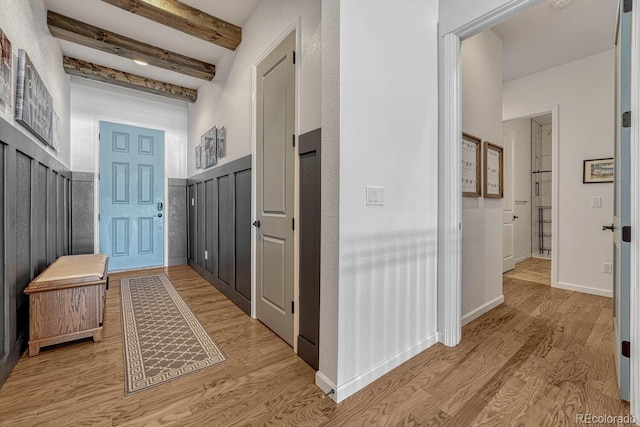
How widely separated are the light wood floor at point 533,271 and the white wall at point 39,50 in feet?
18.3

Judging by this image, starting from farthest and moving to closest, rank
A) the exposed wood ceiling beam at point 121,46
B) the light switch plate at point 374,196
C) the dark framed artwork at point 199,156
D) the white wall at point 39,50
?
the dark framed artwork at point 199,156
the exposed wood ceiling beam at point 121,46
the white wall at point 39,50
the light switch plate at point 374,196

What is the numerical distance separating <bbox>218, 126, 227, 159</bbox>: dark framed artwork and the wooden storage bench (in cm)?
175

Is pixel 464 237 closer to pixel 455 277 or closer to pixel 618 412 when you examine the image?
pixel 455 277

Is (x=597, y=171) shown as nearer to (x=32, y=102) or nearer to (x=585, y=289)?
(x=585, y=289)

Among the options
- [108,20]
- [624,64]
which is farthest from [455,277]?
[108,20]

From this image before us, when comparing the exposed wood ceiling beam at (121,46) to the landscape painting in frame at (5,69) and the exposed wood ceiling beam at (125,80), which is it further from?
the landscape painting in frame at (5,69)

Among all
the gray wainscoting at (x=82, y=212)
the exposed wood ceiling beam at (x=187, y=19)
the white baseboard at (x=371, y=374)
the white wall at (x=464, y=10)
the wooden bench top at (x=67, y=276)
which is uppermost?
the exposed wood ceiling beam at (x=187, y=19)

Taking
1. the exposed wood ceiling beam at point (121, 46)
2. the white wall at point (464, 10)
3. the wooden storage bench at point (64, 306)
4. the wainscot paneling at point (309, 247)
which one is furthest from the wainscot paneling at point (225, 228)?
the white wall at point (464, 10)

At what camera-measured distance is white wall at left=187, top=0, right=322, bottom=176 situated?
1.80 meters

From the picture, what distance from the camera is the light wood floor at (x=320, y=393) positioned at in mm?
1320

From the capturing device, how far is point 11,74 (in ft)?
5.82

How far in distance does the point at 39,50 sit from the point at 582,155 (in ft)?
18.9

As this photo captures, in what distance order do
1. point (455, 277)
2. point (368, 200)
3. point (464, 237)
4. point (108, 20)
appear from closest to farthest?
point (368, 200)
point (455, 277)
point (464, 237)
point (108, 20)

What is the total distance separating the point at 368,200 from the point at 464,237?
133cm
